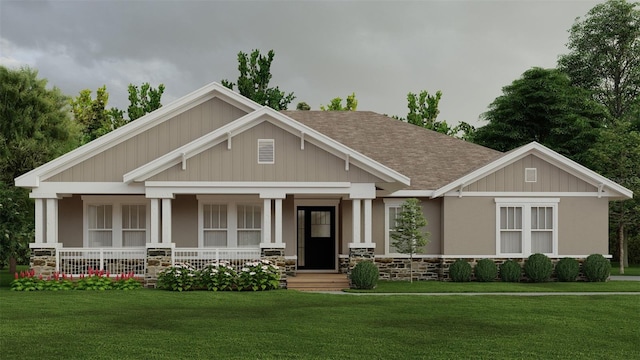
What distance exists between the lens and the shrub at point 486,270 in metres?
23.3

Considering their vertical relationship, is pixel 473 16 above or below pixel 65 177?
above

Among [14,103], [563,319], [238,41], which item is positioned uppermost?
[238,41]

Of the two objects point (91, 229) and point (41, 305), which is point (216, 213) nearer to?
point (91, 229)

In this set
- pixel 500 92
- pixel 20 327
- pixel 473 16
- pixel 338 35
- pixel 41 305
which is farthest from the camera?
pixel 500 92

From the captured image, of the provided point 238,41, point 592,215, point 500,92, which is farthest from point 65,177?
point 500,92

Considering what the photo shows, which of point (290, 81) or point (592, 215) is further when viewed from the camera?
point (290, 81)

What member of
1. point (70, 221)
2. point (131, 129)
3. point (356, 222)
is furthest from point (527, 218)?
point (70, 221)

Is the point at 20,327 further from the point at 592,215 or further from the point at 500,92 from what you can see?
the point at 500,92

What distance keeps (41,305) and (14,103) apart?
32277 millimetres

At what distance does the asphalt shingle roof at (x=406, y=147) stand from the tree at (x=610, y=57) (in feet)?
67.3

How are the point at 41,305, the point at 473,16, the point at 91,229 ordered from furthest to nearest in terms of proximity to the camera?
the point at 473,16
the point at 91,229
the point at 41,305

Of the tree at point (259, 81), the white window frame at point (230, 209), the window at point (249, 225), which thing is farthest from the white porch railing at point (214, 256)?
the tree at point (259, 81)

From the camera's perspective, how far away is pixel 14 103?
149 ft

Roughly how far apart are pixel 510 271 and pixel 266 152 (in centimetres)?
872
